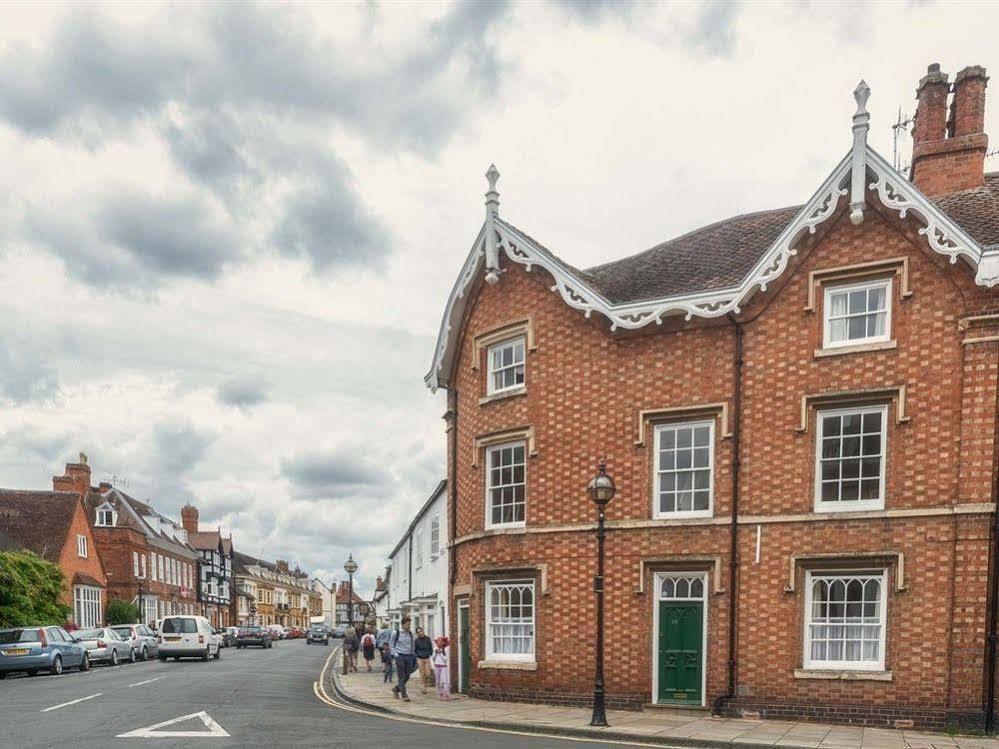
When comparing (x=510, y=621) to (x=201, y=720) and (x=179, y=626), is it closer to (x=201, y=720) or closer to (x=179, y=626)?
(x=201, y=720)

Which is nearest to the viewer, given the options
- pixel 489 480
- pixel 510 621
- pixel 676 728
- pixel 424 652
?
pixel 676 728

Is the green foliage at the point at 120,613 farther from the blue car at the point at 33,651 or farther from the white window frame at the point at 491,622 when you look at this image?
the white window frame at the point at 491,622

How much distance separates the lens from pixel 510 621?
1866 cm

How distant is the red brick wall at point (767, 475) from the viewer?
14305 millimetres

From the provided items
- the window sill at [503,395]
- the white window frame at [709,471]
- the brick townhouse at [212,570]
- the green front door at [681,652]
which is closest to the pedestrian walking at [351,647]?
the window sill at [503,395]

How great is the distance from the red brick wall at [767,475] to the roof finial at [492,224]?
33cm

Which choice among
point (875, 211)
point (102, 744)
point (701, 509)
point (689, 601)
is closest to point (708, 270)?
point (875, 211)

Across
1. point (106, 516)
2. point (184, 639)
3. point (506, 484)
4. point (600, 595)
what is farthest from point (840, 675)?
point (106, 516)

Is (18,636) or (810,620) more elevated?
(810,620)

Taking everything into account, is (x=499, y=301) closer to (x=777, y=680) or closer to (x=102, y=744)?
(x=777, y=680)

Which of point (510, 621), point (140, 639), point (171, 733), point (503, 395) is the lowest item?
point (140, 639)

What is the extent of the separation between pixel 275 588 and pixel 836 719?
128m

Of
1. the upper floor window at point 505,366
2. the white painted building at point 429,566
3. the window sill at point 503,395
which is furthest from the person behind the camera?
the white painted building at point 429,566

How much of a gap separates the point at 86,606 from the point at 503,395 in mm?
39414
